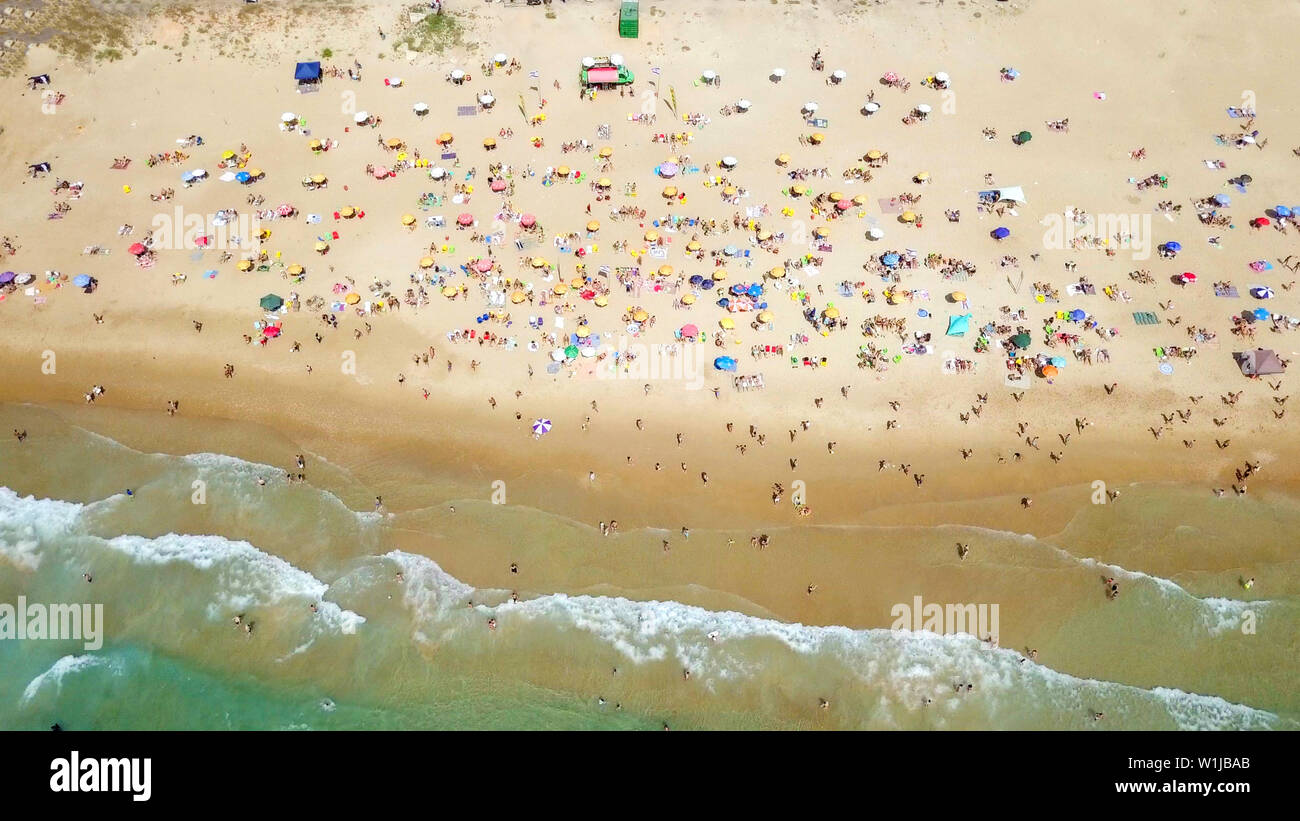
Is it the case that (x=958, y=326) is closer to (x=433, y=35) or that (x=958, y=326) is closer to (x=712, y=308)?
(x=712, y=308)

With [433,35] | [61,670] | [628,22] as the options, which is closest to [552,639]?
[61,670]

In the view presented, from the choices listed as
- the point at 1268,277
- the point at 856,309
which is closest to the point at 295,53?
the point at 856,309

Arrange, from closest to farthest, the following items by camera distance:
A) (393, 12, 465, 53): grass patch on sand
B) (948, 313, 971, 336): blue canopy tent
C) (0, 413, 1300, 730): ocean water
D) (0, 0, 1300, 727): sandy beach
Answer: (0, 413, 1300, 730): ocean water < (0, 0, 1300, 727): sandy beach < (948, 313, 971, 336): blue canopy tent < (393, 12, 465, 53): grass patch on sand

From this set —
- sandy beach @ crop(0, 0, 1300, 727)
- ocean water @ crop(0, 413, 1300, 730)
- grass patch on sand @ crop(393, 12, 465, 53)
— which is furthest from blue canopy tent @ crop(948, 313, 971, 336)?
grass patch on sand @ crop(393, 12, 465, 53)

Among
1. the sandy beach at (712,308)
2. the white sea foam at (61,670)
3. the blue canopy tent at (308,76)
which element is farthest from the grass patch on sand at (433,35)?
the white sea foam at (61,670)

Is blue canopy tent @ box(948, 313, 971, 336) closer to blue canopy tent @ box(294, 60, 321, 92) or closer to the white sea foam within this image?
the white sea foam

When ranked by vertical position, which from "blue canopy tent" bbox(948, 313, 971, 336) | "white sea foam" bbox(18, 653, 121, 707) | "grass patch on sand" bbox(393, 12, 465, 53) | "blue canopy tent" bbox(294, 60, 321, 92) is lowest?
"white sea foam" bbox(18, 653, 121, 707)
